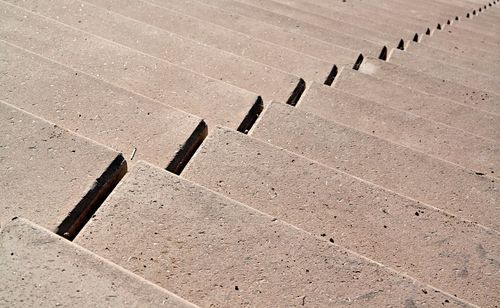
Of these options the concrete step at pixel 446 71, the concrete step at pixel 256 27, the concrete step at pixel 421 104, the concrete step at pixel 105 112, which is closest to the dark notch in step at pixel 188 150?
the concrete step at pixel 105 112

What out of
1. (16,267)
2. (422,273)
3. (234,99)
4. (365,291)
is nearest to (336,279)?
(365,291)

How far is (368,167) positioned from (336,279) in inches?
32.8

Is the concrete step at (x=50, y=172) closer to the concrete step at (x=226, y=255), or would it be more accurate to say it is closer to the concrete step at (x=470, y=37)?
the concrete step at (x=226, y=255)

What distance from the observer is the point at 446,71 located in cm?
396

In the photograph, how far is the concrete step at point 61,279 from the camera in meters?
1.25

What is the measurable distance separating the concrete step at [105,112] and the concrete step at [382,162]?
371mm

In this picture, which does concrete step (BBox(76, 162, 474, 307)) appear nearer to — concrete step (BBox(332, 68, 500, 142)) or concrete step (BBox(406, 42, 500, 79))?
concrete step (BBox(332, 68, 500, 142))

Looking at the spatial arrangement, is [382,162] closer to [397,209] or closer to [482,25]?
[397,209]

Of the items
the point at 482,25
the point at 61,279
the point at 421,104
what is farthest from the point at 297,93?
the point at 482,25

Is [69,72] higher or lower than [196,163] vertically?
higher

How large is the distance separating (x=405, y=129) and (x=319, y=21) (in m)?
2.54

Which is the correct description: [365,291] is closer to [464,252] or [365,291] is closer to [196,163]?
[464,252]

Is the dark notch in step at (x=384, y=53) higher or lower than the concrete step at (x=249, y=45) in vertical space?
higher

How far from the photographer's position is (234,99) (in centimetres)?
249
